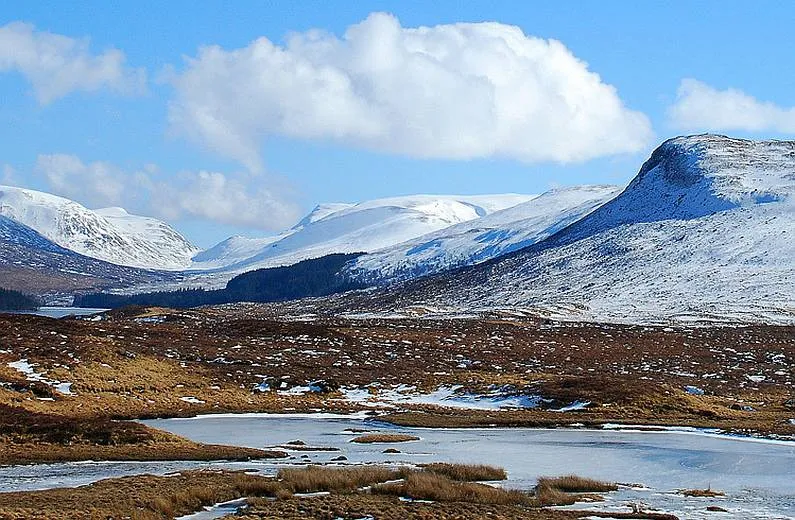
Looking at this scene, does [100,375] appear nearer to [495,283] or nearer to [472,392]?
[472,392]

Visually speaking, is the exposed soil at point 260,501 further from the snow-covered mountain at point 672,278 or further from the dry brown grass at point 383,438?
the snow-covered mountain at point 672,278

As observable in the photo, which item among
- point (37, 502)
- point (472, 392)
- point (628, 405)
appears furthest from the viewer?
point (472, 392)

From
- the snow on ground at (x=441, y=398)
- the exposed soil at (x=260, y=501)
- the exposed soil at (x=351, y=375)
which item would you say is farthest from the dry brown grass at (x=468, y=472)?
the snow on ground at (x=441, y=398)

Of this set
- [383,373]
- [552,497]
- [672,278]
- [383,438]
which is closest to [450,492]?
[552,497]

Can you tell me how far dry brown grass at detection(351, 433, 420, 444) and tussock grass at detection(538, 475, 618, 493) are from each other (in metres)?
13.2

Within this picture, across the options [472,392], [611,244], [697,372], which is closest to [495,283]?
[611,244]

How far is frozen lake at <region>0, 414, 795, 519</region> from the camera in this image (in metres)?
27.2

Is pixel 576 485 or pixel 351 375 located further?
pixel 351 375

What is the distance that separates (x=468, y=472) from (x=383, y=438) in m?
12.4

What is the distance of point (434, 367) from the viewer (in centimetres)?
6975

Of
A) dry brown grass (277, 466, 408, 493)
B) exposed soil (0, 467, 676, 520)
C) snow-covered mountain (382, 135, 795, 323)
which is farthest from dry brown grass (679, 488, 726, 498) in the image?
snow-covered mountain (382, 135, 795, 323)

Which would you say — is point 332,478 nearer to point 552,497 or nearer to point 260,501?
point 260,501

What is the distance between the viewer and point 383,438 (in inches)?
1634

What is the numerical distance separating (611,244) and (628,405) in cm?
14860
